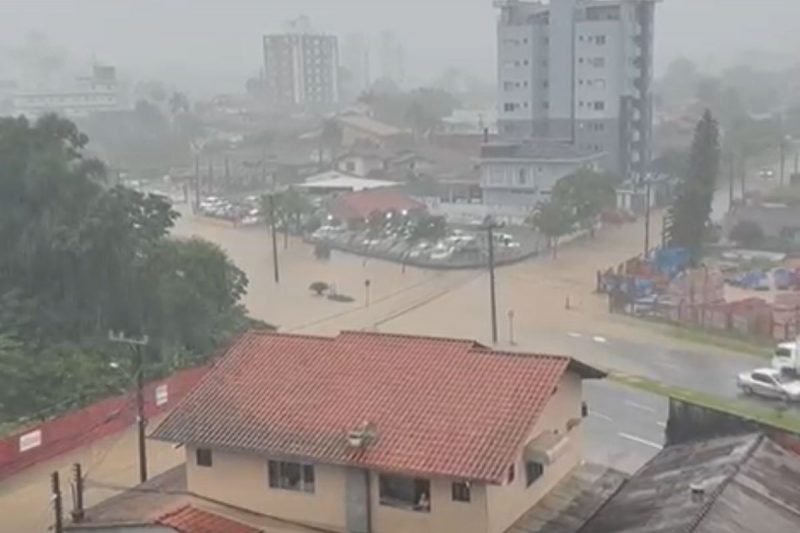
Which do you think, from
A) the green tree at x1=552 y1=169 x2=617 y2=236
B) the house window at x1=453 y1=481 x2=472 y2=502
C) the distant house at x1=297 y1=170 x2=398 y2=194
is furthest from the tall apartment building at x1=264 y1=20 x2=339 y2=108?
the house window at x1=453 y1=481 x2=472 y2=502

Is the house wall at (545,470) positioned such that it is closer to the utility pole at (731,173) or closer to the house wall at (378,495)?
the house wall at (378,495)

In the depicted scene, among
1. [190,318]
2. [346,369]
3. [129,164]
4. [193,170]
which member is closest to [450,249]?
[190,318]

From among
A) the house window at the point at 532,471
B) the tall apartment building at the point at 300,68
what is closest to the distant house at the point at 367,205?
the house window at the point at 532,471

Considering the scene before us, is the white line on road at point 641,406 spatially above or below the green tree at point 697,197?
below

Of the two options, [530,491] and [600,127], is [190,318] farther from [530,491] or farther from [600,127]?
[600,127]

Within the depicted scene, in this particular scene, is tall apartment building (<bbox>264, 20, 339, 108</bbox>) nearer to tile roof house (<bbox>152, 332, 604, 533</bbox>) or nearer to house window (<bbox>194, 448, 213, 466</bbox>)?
tile roof house (<bbox>152, 332, 604, 533</bbox>)

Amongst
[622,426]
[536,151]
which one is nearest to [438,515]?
[622,426]
